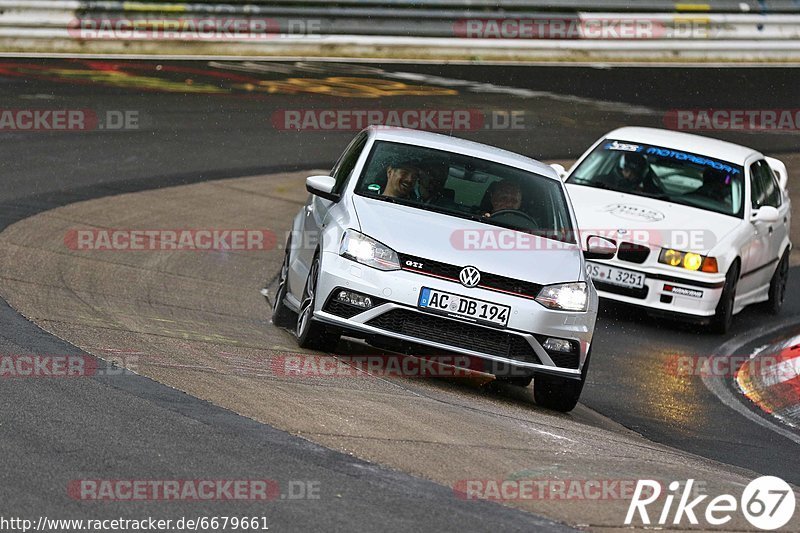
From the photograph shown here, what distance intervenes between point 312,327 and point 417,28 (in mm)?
16669

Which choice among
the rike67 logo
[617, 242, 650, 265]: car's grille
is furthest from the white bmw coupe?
the rike67 logo

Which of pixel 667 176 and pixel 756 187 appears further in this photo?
pixel 756 187

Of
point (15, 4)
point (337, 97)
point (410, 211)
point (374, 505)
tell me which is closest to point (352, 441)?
point (374, 505)

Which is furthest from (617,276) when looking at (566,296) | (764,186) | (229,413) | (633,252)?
(229,413)

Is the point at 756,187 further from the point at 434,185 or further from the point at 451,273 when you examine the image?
the point at 451,273

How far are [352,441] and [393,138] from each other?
12.2 ft

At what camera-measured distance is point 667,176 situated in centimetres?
1388

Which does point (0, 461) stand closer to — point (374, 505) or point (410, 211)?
point (374, 505)

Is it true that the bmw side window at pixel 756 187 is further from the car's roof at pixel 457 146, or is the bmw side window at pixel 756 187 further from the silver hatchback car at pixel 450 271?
the silver hatchback car at pixel 450 271

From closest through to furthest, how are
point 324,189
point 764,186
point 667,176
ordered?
point 324,189, point 667,176, point 764,186

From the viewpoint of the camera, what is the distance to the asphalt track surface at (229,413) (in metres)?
5.99

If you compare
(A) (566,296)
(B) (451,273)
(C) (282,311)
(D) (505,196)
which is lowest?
(C) (282,311)

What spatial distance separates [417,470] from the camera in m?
6.47

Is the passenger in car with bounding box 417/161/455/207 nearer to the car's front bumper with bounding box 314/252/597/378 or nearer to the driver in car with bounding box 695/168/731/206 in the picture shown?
the car's front bumper with bounding box 314/252/597/378
